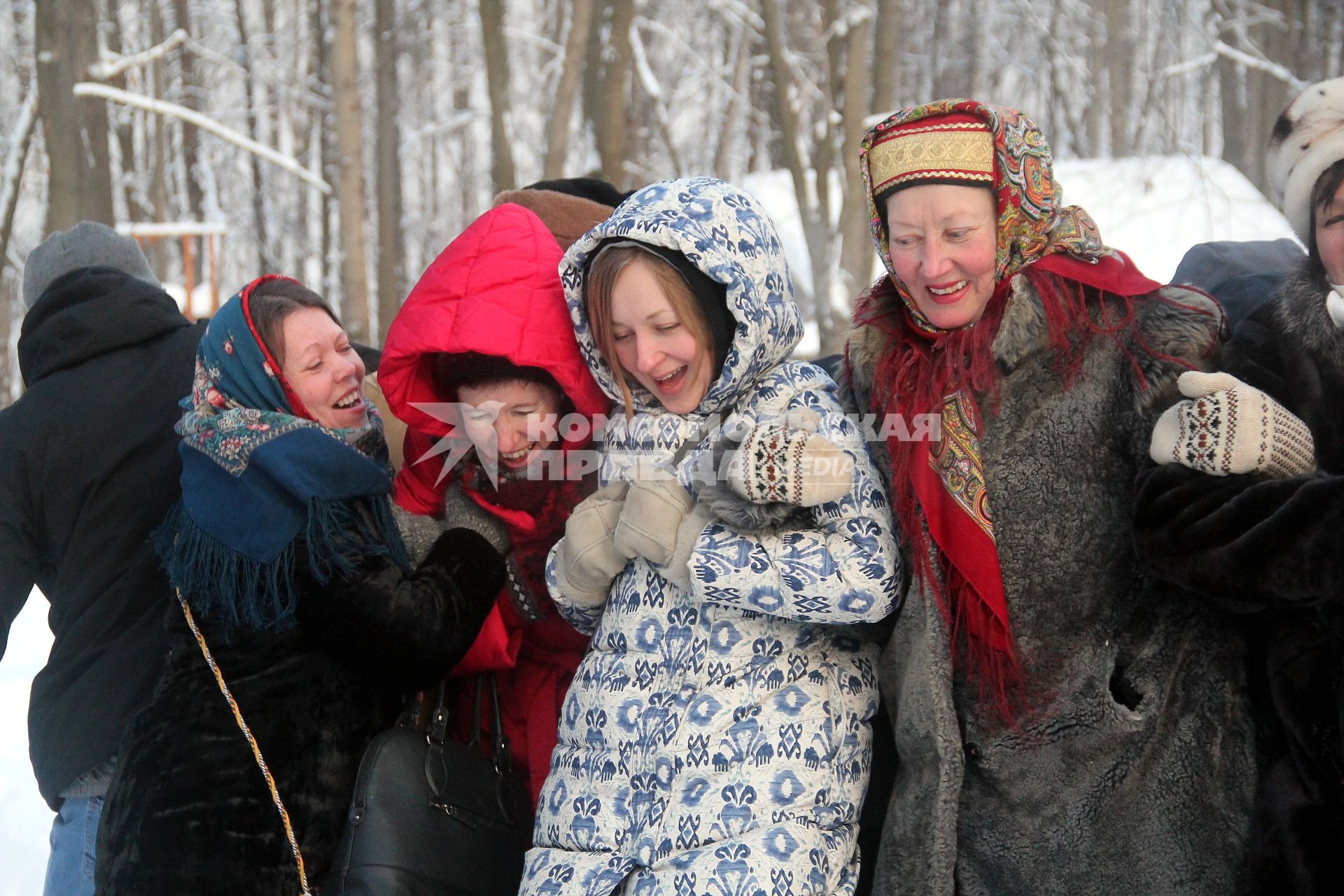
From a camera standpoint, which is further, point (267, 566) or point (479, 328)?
point (479, 328)

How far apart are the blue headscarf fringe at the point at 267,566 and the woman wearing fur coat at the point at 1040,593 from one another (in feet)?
3.43

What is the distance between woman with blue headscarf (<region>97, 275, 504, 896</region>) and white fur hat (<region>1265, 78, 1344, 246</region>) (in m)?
1.64

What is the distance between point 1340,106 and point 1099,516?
0.80 metres

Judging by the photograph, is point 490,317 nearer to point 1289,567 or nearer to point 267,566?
point 267,566

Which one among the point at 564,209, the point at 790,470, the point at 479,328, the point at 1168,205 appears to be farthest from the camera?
the point at 1168,205

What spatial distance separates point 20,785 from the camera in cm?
441

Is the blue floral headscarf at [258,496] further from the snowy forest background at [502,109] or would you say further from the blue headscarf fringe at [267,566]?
the snowy forest background at [502,109]

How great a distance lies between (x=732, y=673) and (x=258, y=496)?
96 cm

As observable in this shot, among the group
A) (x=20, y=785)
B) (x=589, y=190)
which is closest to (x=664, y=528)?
→ (x=589, y=190)

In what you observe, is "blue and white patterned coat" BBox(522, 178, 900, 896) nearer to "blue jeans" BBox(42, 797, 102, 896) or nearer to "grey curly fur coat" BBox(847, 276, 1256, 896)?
"grey curly fur coat" BBox(847, 276, 1256, 896)

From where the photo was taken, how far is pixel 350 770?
2.27 meters

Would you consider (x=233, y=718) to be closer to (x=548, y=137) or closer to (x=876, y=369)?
(x=876, y=369)

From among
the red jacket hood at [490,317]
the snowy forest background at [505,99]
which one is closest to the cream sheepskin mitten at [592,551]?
the red jacket hood at [490,317]

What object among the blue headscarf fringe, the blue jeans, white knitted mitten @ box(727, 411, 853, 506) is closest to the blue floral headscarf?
the blue headscarf fringe
